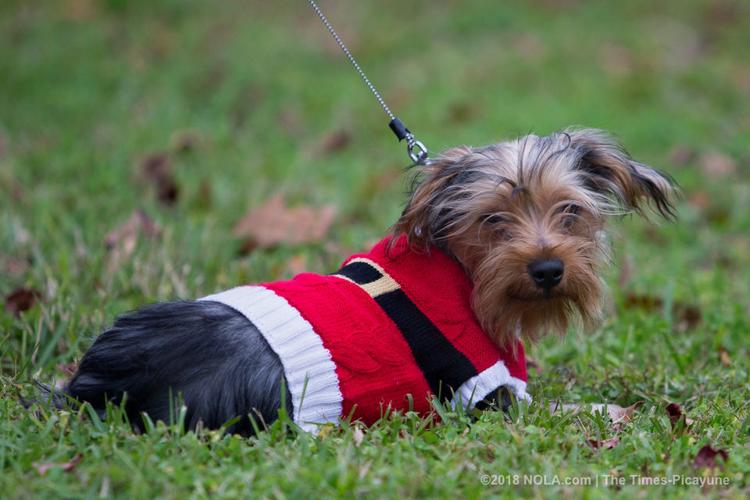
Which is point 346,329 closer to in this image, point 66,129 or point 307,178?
point 307,178

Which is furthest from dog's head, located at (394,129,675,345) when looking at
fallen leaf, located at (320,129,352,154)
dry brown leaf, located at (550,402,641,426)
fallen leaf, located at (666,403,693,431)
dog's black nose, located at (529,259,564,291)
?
fallen leaf, located at (320,129,352,154)

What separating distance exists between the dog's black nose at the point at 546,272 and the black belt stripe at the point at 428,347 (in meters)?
0.42

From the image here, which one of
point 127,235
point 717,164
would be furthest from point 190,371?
point 717,164

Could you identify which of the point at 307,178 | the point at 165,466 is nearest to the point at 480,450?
the point at 165,466

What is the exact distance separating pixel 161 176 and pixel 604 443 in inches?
178

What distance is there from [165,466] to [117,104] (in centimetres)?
706

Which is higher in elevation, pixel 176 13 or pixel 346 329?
pixel 176 13

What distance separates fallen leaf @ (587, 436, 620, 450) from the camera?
126 inches

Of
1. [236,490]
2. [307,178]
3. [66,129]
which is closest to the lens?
[236,490]

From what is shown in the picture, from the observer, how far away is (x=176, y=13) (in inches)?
506

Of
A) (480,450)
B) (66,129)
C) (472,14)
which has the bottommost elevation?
(480,450)

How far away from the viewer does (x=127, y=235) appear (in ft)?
18.1

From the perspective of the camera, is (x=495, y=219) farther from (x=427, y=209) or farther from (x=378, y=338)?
(x=378, y=338)

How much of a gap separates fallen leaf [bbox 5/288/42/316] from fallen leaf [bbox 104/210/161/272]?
1.80 ft
